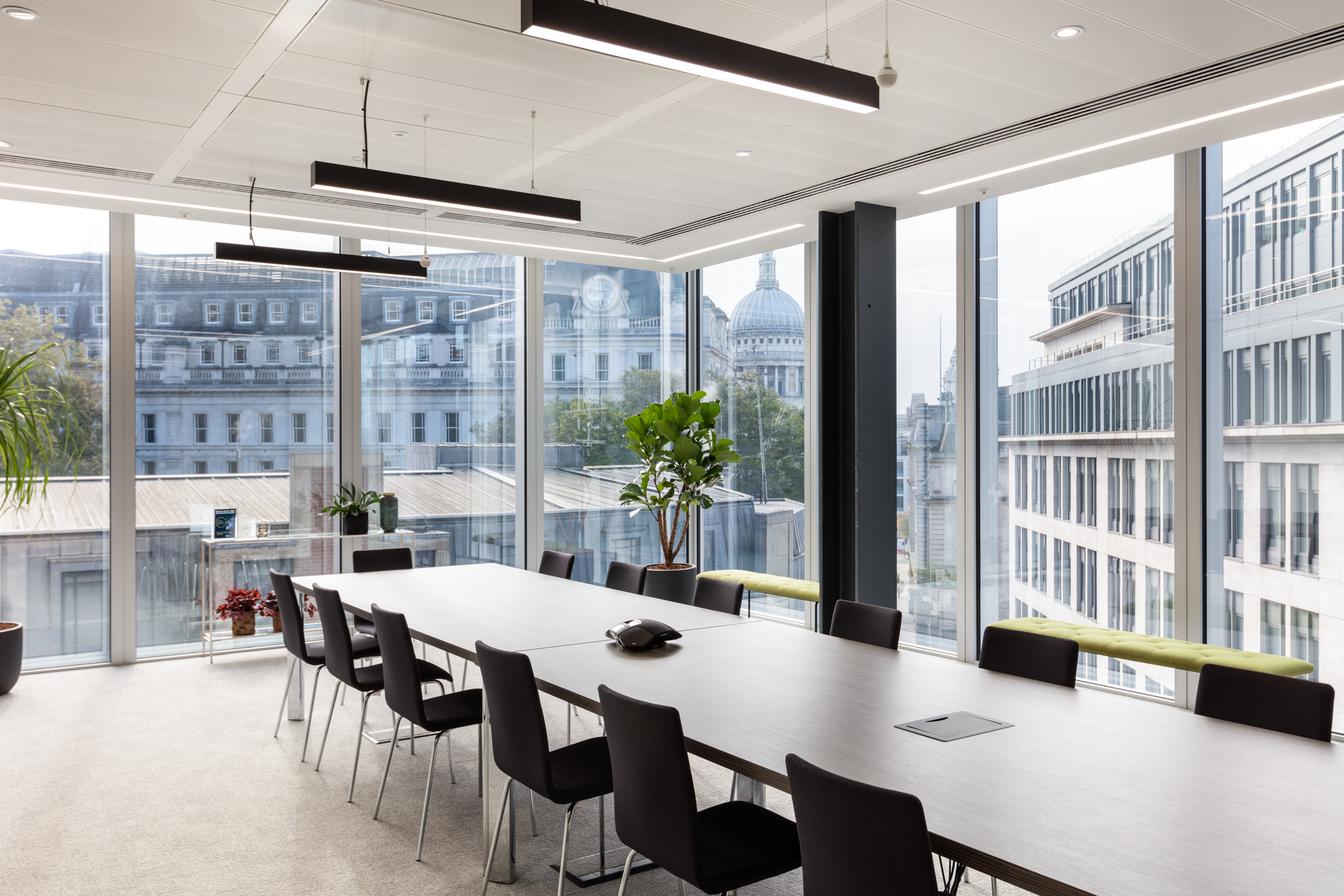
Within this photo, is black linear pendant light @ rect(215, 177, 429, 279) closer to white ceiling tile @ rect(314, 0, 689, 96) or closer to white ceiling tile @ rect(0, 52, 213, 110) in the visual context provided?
white ceiling tile @ rect(0, 52, 213, 110)

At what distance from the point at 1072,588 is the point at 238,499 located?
255 inches

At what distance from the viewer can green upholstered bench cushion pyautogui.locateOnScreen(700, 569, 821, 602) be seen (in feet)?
23.4

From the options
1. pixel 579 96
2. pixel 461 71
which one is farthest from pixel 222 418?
pixel 579 96

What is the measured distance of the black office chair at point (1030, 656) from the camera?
3.40 m

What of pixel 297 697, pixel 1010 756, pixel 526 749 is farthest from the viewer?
pixel 297 697

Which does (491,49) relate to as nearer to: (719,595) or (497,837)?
(719,595)

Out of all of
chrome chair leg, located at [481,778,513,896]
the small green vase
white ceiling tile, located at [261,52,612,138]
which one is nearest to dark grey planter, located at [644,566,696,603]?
the small green vase

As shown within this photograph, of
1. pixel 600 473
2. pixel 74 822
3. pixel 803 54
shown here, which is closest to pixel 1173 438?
pixel 803 54

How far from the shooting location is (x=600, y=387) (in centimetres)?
933

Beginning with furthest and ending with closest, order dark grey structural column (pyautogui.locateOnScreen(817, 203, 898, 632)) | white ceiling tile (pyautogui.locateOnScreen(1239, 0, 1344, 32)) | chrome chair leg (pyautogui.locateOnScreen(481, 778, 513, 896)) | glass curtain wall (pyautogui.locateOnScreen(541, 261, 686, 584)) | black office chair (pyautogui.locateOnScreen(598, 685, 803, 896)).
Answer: glass curtain wall (pyautogui.locateOnScreen(541, 261, 686, 584)) < dark grey structural column (pyautogui.locateOnScreen(817, 203, 898, 632)) < white ceiling tile (pyautogui.locateOnScreen(1239, 0, 1344, 32)) < chrome chair leg (pyautogui.locateOnScreen(481, 778, 513, 896)) < black office chair (pyautogui.locateOnScreen(598, 685, 803, 896))

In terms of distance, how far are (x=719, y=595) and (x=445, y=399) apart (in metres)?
4.36

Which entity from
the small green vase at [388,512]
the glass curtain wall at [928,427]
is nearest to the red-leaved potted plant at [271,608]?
the small green vase at [388,512]

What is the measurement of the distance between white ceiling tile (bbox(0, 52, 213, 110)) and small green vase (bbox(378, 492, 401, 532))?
3900mm

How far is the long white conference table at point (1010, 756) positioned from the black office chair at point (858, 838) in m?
0.09
